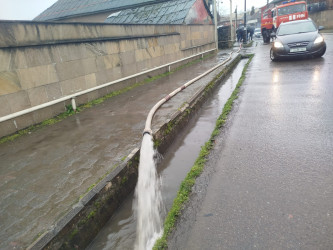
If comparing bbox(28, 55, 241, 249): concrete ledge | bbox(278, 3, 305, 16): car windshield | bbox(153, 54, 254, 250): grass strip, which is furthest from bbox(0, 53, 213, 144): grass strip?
bbox(278, 3, 305, 16): car windshield

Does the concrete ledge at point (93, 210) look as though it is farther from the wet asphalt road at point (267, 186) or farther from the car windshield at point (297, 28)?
the car windshield at point (297, 28)

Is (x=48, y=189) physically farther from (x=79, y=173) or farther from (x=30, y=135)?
(x=30, y=135)

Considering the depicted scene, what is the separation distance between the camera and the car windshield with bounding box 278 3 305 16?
21.5 m

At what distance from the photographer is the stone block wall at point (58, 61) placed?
492cm

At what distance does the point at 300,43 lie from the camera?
10.5 meters

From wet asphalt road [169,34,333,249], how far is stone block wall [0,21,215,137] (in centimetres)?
401

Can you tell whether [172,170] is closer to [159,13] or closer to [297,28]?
[297,28]

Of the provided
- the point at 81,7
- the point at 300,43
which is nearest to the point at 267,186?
the point at 300,43

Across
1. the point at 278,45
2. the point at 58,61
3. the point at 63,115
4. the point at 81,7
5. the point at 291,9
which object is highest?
the point at 81,7

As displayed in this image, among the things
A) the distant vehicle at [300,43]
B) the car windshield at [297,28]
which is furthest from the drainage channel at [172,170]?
the car windshield at [297,28]

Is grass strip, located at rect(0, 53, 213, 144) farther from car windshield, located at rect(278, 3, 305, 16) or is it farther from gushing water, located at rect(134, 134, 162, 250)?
car windshield, located at rect(278, 3, 305, 16)

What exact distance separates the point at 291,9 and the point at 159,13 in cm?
1214

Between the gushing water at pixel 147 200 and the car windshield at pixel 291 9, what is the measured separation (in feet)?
76.0

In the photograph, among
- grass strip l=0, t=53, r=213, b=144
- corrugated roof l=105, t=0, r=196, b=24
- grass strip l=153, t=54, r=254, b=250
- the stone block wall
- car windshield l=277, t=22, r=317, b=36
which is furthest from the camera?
corrugated roof l=105, t=0, r=196, b=24
